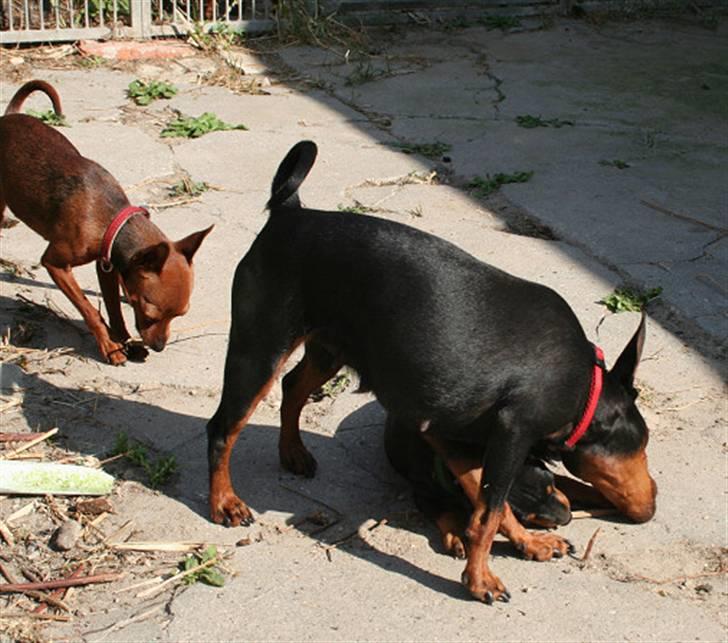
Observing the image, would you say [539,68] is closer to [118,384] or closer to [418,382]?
[118,384]

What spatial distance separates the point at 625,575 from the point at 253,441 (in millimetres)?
1558

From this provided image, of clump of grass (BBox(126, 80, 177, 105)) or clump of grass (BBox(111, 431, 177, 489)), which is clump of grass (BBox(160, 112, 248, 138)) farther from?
clump of grass (BBox(111, 431, 177, 489))

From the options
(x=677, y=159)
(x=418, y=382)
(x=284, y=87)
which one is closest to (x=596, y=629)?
(x=418, y=382)

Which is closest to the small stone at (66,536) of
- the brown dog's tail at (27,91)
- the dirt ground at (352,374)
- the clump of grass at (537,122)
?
the dirt ground at (352,374)

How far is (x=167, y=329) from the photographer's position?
5.36 meters

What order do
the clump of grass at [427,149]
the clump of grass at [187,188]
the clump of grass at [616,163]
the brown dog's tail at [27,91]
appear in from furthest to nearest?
the clump of grass at [427,149]
the clump of grass at [616,163]
the clump of grass at [187,188]
the brown dog's tail at [27,91]

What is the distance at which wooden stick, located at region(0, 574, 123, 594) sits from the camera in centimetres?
381

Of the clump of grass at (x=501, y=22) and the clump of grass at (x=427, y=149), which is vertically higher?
the clump of grass at (x=501, y=22)

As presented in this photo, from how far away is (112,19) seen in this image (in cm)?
1004

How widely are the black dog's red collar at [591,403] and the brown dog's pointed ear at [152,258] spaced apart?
2.07 meters

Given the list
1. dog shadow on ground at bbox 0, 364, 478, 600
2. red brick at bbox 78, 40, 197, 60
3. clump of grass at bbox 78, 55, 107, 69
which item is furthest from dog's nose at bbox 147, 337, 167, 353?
red brick at bbox 78, 40, 197, 60

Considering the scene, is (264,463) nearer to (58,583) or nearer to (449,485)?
(449,485)

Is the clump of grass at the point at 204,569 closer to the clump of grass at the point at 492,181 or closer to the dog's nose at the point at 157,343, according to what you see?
the dog's nose at the point at 157,343

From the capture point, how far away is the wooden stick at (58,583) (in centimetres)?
381
